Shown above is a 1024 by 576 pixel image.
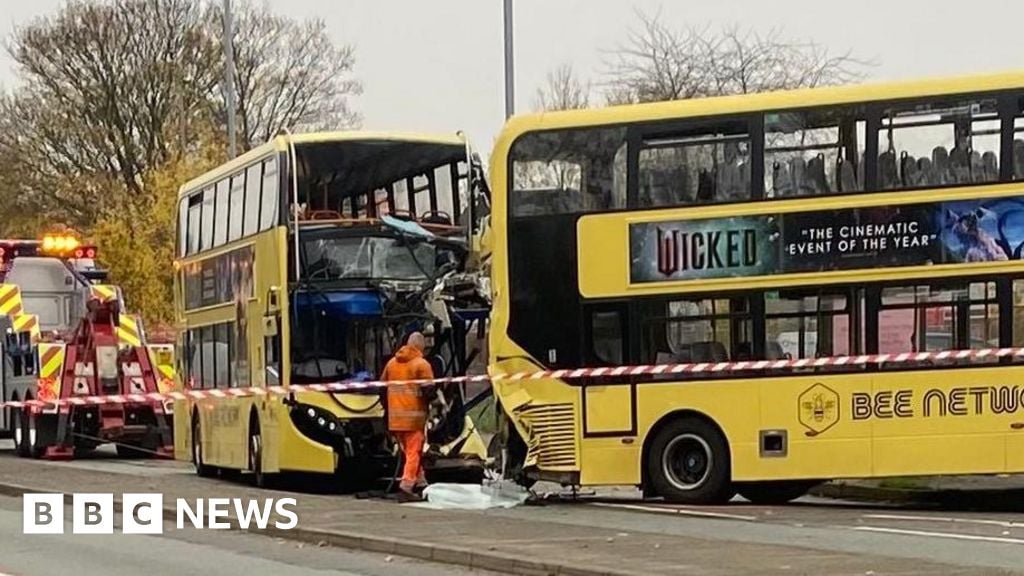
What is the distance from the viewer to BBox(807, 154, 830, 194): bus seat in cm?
1852

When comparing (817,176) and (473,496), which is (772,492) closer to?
(473,496)

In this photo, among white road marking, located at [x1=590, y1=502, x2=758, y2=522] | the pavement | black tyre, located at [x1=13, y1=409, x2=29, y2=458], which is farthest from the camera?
black tyre, located at [x1=13, y1=409, x2=29, y2=458]

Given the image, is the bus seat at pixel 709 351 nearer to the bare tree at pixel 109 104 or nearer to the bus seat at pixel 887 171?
the bus seat at pixel 887 171

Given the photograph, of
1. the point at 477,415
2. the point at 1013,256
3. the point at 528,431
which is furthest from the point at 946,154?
the point at 477,415

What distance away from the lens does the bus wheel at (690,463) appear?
18.9 meters

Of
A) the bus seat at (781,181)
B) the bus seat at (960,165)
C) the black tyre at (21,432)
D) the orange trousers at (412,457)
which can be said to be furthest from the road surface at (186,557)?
the black tyre at (21,432)

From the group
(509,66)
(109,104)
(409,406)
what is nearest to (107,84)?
(109,104)

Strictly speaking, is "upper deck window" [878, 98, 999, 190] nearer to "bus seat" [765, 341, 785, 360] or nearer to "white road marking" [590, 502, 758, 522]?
"bus seat" [765, 341, 785, 360]

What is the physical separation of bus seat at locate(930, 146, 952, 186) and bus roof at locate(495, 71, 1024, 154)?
0.58 meters

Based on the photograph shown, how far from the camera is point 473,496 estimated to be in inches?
766

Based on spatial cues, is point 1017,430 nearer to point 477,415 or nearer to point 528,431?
point 528,431

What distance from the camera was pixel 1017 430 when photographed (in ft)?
58.7

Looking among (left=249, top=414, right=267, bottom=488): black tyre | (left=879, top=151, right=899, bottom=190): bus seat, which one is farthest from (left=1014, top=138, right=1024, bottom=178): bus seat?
(left=249, top=414, right=267, bottom=488): black tyre

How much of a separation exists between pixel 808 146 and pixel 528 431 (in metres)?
4.06
